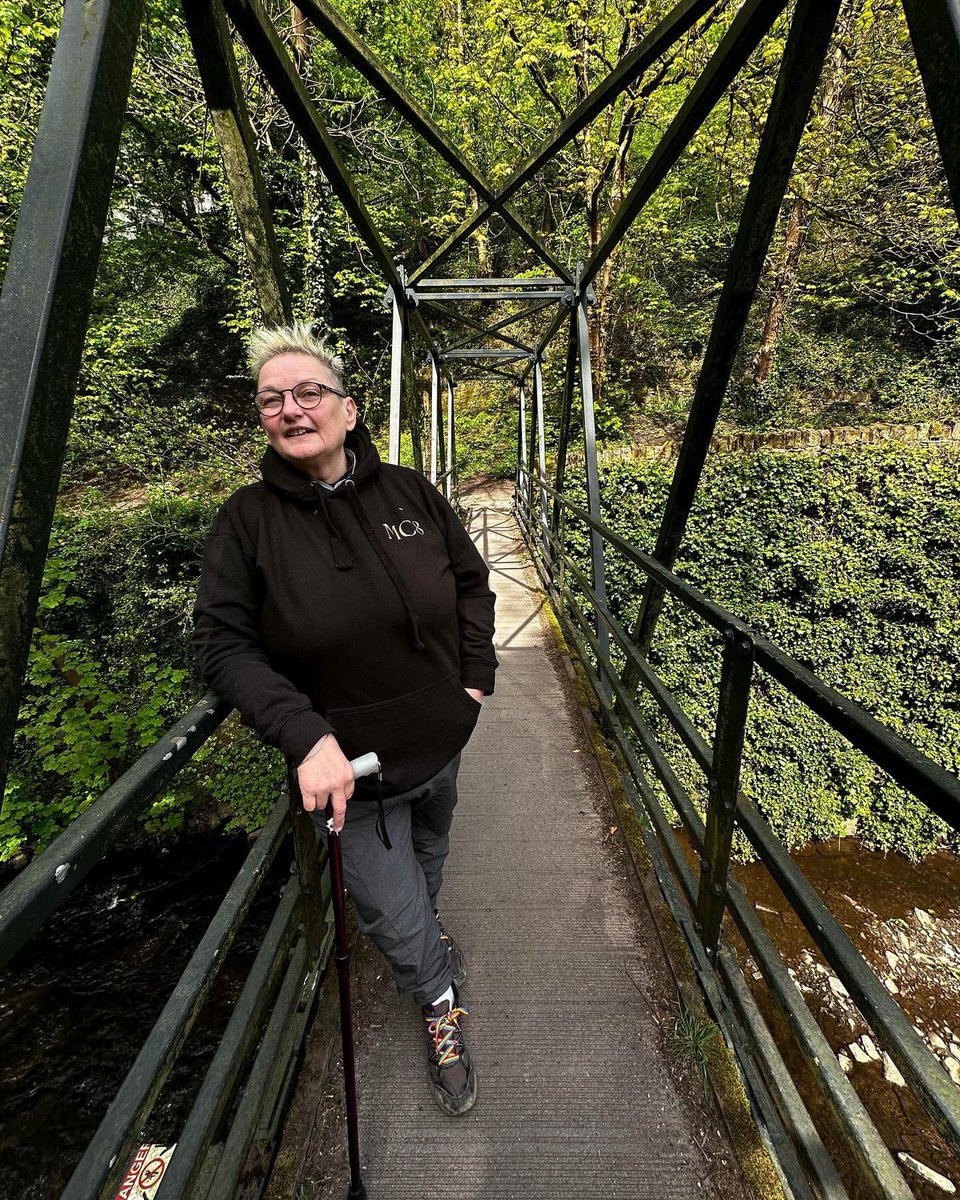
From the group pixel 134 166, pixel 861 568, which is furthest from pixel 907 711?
pixel 134 166

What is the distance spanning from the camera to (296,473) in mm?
1405

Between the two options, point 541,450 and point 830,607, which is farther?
point 830,607

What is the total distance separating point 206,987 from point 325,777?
1.50ft

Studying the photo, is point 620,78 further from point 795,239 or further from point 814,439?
point 795,239

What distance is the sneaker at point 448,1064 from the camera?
159 centimetres

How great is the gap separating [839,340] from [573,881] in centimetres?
1407

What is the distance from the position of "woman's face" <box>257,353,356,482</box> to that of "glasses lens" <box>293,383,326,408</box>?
0.01 m

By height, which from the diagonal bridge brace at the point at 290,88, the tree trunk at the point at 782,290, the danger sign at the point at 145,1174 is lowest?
the danger sign at the point at 145,1174

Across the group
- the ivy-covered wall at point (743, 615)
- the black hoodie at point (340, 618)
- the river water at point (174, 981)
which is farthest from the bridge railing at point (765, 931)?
the ivy-covered wall at point (743, 615)

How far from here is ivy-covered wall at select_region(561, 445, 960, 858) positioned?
7512 millimetres

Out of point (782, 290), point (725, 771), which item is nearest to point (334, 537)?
point (725, 771)

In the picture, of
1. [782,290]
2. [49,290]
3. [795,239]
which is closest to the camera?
[49,290]

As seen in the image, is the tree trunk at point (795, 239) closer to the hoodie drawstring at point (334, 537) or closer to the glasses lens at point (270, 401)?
the glasses lens at point (270, 401)

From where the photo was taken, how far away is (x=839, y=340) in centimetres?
1209
